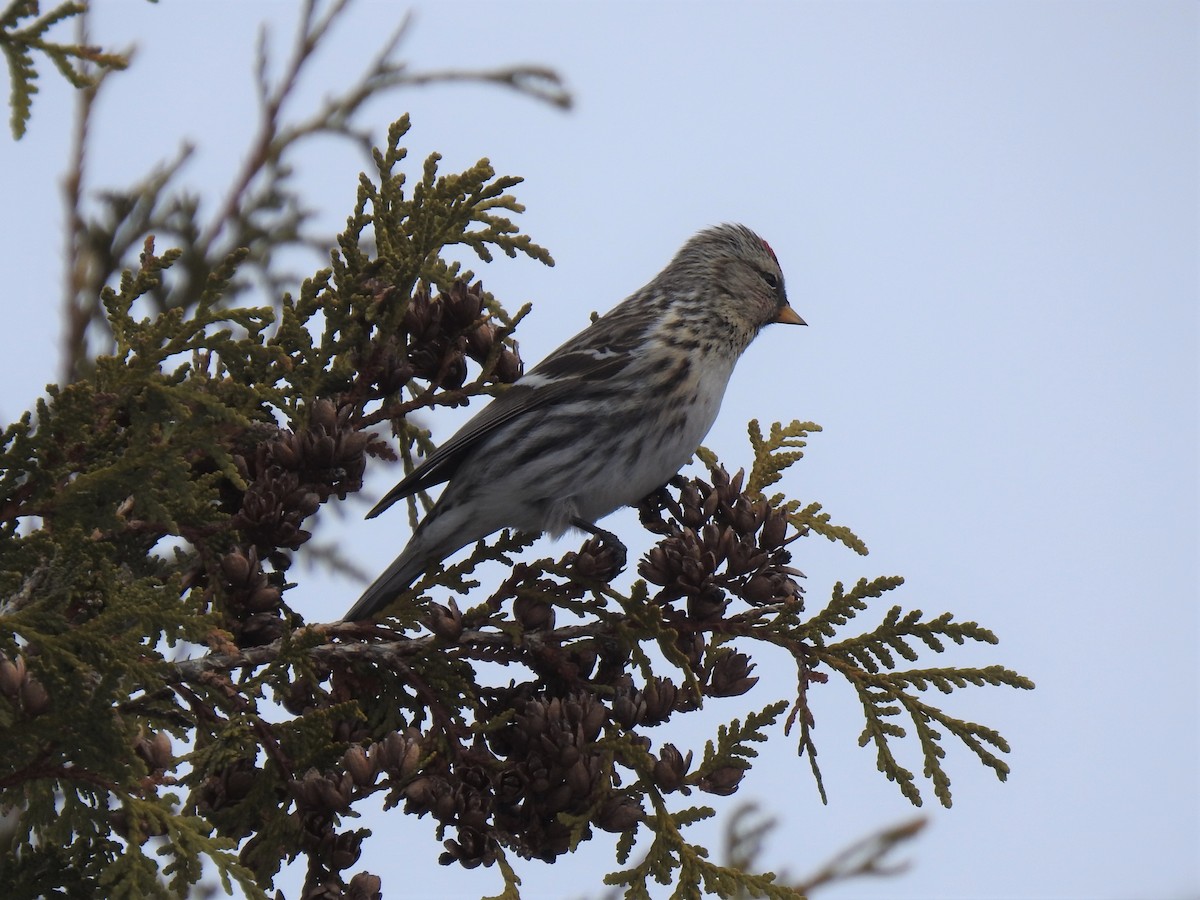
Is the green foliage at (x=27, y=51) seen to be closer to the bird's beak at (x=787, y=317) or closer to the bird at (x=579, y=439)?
the bird at (x=579, y=439)

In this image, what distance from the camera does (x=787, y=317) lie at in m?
5.44

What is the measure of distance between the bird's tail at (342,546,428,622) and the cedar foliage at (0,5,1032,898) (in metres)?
0.41

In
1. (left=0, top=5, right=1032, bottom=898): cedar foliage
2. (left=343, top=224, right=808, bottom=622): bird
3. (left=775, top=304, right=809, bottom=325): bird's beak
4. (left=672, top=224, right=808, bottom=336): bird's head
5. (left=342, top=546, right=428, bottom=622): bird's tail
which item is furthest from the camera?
(left=775, top=304, right=809, bottom=325): bird's beak

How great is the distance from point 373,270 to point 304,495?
0.58 meters

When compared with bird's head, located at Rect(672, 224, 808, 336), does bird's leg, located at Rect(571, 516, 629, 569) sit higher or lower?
lower

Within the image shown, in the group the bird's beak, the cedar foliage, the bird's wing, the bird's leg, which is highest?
the bird's beak

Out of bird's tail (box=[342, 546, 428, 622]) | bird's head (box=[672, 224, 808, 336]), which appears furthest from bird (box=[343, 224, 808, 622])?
bird's head (box=[672, 224, 808, 336])

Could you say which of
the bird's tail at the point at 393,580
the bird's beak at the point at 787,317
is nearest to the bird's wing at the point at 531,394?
the bird's tail at the point at 393,580

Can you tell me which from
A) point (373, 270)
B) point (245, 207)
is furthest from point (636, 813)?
point (245, 207)

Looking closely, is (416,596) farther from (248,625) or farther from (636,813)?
(636,813)

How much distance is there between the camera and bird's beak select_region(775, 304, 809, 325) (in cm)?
542

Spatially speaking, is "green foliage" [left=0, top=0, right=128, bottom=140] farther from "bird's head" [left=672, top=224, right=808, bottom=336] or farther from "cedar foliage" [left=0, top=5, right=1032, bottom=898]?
"bird's head" [left=672, top=224, right=808, bottom=336]

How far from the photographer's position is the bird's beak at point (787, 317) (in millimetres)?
5418

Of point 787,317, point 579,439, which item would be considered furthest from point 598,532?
point 787,317
